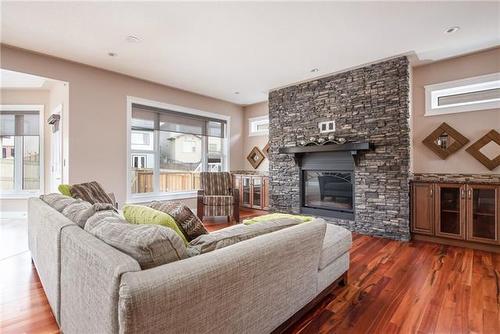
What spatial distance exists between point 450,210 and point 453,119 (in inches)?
51.7

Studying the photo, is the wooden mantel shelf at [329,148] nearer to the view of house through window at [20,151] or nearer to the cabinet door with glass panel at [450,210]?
the cabinet door with glass panel at [450,210]

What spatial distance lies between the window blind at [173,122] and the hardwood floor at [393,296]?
263 cm

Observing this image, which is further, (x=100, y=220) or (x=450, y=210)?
(x=450, y=210)

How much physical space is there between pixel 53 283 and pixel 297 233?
61.5 inches

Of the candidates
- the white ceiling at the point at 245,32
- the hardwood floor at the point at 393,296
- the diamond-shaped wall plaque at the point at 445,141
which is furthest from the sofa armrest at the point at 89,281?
the diamond-shaped wall plaque at the point at 445,141

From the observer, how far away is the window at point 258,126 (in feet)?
20.5

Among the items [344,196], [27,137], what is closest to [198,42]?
[344,196]

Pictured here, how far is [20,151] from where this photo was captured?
16.8 feet

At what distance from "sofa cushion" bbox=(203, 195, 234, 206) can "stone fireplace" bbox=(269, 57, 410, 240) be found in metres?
1.05

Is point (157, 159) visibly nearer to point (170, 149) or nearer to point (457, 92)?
point (170, 149)

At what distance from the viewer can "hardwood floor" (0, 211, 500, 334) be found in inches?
67.6

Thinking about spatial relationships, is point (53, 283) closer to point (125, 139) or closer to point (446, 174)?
point (125, 139)

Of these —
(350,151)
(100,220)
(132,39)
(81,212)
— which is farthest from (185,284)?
(350,151)

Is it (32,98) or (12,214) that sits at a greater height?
(32,98)
